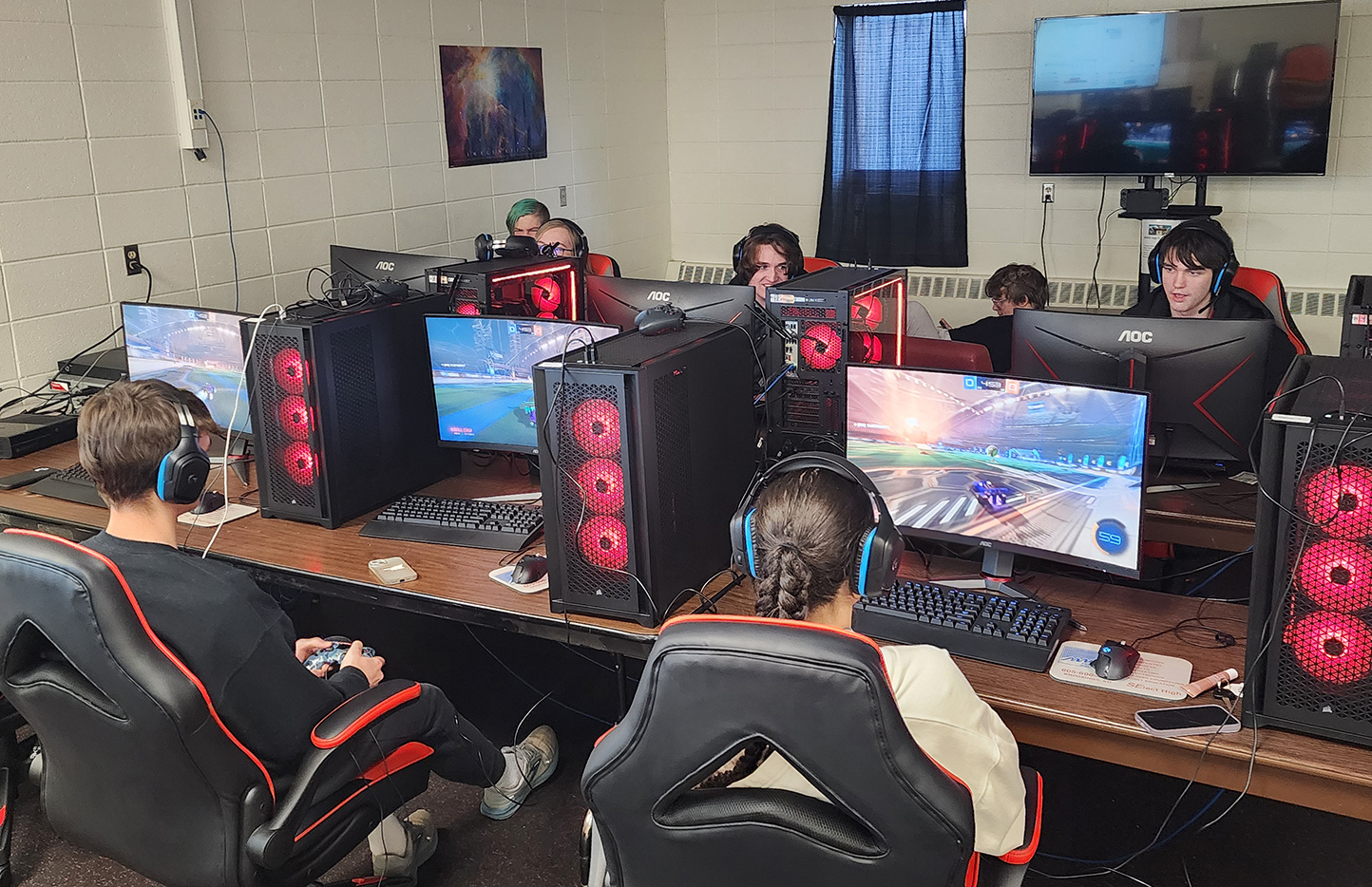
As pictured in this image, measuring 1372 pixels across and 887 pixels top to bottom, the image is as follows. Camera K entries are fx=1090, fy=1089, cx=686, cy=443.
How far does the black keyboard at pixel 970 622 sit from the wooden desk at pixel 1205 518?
59cm

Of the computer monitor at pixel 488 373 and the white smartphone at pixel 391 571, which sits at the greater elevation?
the computer monitor at pixel 488 373

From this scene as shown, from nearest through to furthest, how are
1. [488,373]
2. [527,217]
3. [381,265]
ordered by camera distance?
[488,373], [381,265], [527,217]

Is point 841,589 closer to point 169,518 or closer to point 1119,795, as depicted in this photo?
point 169,518

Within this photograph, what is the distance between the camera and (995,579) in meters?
2.29

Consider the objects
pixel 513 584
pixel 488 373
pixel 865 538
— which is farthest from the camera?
pixel 488 373

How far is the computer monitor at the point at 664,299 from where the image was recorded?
2.75m

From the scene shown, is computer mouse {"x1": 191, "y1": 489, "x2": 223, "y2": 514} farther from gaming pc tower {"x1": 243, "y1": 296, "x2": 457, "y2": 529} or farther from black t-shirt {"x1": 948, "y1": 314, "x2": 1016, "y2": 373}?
black t-shirt {"x1": 948, "y1": 314, "x2": 1016, "y2": 373}

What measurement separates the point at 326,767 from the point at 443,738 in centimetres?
31

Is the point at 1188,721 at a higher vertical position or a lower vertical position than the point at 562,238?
lower

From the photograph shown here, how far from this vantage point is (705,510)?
231 centimetres

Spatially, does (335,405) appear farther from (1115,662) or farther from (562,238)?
(1115,662)

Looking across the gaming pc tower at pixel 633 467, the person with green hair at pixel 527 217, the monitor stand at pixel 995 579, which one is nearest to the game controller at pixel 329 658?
the gaming pc tower at pixel 633 467

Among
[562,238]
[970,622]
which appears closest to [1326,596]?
[970,622]

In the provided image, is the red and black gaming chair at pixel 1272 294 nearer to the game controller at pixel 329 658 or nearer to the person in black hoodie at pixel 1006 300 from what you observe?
the person in black hoodie at pixel 1006 300
